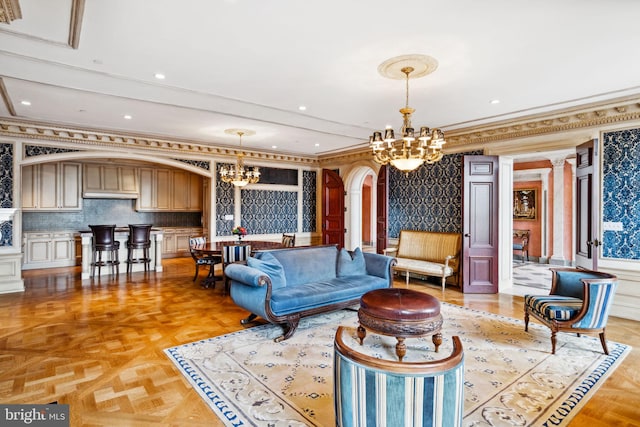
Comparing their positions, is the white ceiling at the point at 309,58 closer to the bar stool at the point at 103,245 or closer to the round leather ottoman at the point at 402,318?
the bar stool at the point at 103,245

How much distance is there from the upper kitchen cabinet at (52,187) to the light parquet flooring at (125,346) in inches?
90.7

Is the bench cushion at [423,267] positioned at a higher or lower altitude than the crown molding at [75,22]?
lower

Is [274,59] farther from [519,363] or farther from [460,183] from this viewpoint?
[460,183]

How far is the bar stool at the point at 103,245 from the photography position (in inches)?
251

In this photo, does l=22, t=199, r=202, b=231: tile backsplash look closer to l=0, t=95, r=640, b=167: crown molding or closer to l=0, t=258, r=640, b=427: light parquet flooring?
l=0, t=258, r=640, b=427: light parquet flooring

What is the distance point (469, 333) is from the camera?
12.2 feet

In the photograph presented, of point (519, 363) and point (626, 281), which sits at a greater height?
point (626, 281)

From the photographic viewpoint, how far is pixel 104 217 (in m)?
8.76

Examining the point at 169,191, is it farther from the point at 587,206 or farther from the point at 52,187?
the point at 587,206

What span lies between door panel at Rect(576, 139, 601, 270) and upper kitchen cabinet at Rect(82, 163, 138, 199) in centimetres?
934

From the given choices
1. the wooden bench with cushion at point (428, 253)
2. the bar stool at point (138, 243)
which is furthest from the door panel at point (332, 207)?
the bar stool at point (138, 243)

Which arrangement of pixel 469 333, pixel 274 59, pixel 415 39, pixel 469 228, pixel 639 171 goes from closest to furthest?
pixel 415 39
pixel 274 59
pixel 469 333
pixel 639 171
pixel 469 228

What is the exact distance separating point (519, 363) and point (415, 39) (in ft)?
9.58

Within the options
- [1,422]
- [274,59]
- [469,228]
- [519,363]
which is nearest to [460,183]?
[469,228]
